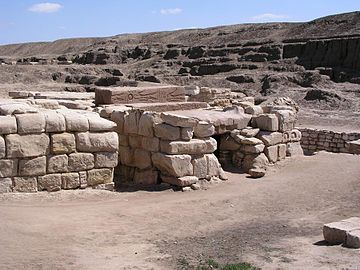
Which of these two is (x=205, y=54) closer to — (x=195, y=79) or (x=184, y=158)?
(x=195, y=79)

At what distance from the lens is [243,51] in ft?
163

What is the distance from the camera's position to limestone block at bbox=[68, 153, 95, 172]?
9.14m

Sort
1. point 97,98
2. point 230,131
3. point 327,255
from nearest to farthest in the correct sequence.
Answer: point 327,255
point 230,131
point 97,98

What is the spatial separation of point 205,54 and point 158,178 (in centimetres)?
4298

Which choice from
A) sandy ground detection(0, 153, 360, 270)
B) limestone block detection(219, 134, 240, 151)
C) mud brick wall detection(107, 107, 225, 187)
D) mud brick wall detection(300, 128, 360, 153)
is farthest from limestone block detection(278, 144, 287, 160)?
mud brick wall detection(300, 128, 360, 153)

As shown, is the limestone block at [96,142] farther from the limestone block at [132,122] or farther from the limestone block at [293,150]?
the limestone block at [293,150]

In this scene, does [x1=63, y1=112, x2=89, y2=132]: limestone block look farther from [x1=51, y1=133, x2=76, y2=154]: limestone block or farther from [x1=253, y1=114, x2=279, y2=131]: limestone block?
[x1=253, y1=114, x2=279, y2=131]: limestone block

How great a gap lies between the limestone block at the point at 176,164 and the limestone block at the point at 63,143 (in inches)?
69.3

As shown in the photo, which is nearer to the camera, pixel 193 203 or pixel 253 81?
pixel 193 203

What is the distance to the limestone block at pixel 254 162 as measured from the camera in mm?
11750

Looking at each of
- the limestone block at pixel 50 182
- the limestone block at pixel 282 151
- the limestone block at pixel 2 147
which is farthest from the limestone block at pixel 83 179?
the limestone block at pixel 282 151

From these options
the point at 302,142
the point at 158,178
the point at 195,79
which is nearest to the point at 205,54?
the point at 195,79

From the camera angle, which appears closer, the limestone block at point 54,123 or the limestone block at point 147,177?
the limestone block at point 54,123

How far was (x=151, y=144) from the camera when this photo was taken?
10.4m
